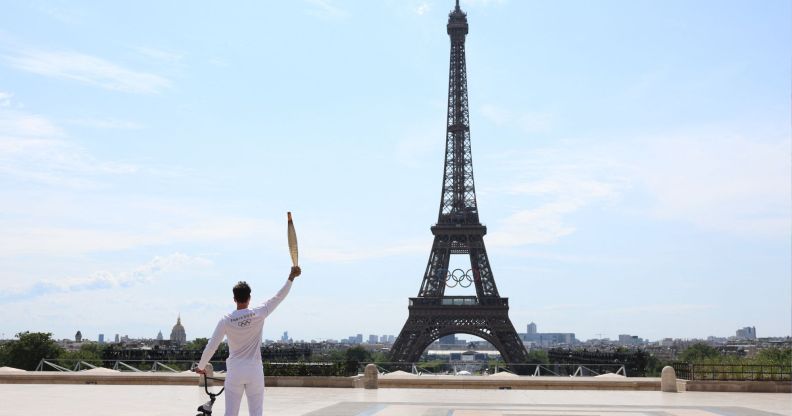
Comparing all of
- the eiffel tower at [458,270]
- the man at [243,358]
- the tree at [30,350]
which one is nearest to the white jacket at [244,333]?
the man at [243,358]

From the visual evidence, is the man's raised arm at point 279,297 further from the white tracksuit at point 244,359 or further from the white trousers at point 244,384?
the white trousers at point 244,384

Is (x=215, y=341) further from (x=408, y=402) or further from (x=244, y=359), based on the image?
(x=408, y=402)

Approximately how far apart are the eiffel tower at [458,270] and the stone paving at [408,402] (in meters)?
47.0

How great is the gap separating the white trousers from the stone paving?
30.9ft

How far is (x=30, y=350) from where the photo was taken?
82625 mm

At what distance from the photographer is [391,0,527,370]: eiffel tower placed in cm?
7594

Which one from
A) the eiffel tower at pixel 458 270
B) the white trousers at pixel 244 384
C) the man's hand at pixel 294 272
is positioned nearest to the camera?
the white trousers at pixel 244 384

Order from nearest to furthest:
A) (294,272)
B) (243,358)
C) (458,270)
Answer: (243,358)
(294,272)
(458,270)

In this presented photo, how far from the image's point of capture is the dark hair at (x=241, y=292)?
8.70m

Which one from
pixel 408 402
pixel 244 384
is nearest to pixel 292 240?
pixel 244 384

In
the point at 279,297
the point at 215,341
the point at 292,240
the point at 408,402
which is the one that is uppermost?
the point at 292,240

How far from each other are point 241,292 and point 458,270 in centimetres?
7221

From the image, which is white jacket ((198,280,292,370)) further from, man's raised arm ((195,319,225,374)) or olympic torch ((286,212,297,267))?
olympic torch ((286,212,297,267))

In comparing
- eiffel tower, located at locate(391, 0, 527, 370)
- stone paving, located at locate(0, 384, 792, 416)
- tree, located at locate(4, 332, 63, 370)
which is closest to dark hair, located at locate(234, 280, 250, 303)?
stone paving, located at locate(0, 384, 792, 416)
